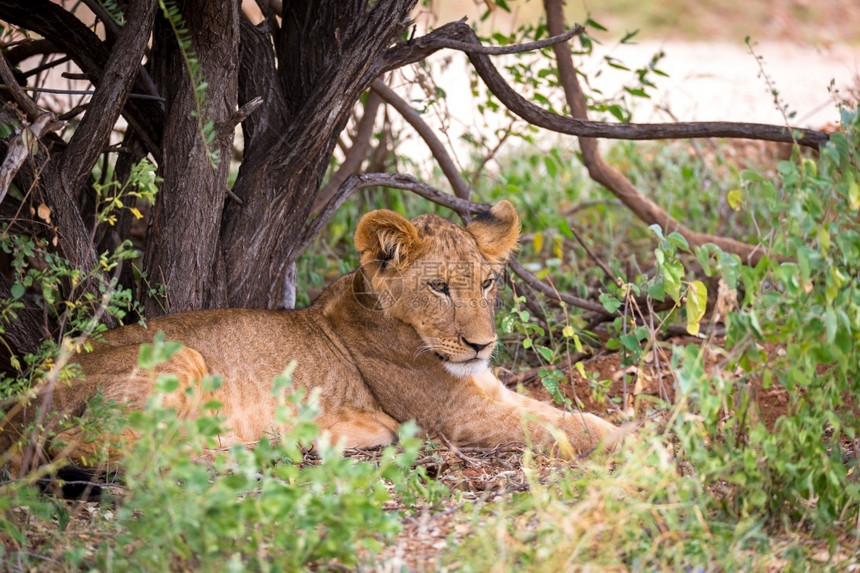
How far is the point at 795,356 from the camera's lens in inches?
118

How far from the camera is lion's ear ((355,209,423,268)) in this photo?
14.0 feet

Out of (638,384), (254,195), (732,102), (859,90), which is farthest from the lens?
(732,102)

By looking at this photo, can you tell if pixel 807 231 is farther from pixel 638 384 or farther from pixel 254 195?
pixel 254 195

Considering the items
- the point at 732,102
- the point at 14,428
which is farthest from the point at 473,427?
the point at 732,102

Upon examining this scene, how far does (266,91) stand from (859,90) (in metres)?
3.79

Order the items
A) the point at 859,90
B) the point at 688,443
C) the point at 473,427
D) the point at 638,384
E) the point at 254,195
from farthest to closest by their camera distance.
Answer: the point at 859,90 < the point at 254,195 < the point at 473,427 < the point at 638,384 < the point at 688,443

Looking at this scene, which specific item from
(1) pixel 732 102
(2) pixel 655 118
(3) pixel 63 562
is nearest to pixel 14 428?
(3) pixel 63 562

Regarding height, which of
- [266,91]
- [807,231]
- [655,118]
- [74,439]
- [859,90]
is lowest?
[74,439]

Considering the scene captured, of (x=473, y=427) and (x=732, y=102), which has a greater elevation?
(x=732, y=102)

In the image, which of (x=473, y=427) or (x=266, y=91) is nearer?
(x=473, y=427)

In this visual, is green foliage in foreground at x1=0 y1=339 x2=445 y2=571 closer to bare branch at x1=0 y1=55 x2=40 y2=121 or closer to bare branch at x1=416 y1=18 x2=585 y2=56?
bare branch at x1=0 y1=55 x2=40 y2=121

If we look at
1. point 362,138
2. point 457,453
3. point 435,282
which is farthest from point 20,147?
point 362,138

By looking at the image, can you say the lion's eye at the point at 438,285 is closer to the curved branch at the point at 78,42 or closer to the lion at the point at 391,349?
the lion at the point at 391,349

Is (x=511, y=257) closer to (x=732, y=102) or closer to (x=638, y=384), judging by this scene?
(x=638, y=384)
